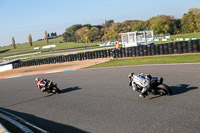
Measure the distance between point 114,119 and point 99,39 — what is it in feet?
298

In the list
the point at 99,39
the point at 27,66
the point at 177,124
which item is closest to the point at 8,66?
the point at 27,66

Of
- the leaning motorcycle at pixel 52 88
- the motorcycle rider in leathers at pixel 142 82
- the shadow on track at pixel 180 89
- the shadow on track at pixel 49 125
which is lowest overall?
the shadow on track at pixel 49 125

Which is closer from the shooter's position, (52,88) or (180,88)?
(180,88)

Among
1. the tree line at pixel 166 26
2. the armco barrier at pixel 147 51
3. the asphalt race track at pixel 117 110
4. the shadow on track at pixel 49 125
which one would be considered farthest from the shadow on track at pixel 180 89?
the tree line at pixel 166 26

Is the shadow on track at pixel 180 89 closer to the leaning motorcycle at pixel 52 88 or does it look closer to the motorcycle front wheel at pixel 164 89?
the motorcycle front wheel at pixel 164 89

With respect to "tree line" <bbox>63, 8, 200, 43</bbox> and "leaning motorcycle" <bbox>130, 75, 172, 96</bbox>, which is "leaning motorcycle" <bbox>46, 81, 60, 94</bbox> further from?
"tree line" <bbox>63, 8, 200, 43</bbox>

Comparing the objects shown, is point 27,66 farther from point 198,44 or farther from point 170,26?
point 170,26

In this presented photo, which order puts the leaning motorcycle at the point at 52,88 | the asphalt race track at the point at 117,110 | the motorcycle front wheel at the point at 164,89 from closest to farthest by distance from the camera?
the asphalt race track at the point at 117,110 → the motorcycle front wheel at the point at 164,89 → the leaning motorcycle at the point at 52,88

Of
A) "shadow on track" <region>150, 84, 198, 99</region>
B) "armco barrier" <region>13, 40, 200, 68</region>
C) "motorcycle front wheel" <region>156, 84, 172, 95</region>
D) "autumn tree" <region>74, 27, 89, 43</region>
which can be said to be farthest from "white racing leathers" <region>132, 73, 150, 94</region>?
"autumn tree" <region>74, 27, 89, 43</region>

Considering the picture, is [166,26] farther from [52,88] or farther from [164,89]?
[164,89]

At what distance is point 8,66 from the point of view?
34656 millimetres

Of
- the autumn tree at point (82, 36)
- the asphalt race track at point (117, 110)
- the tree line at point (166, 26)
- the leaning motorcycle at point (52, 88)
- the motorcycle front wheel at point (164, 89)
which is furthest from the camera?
the autumn tree at point (82, 36)

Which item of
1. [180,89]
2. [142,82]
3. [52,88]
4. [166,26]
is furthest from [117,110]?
[166,26]

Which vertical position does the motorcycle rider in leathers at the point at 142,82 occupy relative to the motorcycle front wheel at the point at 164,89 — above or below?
above
